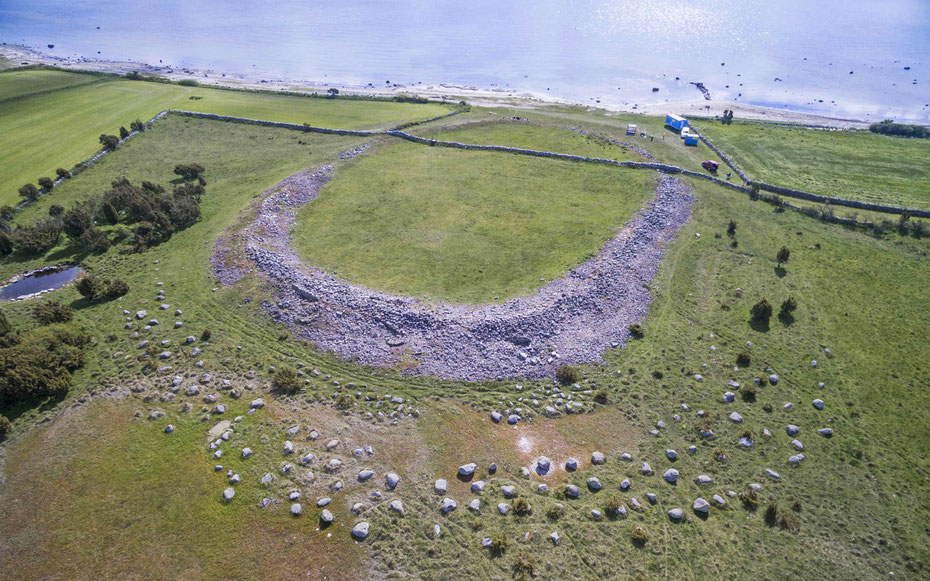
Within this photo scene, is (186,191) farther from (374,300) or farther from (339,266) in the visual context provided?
(374,300)

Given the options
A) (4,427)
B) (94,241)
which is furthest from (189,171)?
(4,427)

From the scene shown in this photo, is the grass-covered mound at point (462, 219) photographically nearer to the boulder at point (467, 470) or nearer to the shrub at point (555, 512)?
the boulder at point (467, 470)

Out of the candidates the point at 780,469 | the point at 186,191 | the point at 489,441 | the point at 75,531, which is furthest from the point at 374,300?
the point at 186,191

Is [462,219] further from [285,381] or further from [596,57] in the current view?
[596,57]

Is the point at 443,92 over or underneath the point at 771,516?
over

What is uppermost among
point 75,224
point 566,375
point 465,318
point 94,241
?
point 75,224

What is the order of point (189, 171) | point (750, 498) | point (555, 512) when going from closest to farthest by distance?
1. point (555, 512)
2. point (750, 498)
3. point (189, 171)
